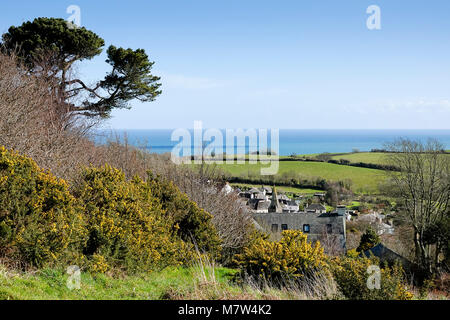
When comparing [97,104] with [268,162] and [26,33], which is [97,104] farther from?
[268,162]

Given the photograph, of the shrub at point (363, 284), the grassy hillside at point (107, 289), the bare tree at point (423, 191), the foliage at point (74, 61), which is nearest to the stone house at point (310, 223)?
the bare tree at point (423, 191)

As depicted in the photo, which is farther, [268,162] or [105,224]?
[268,162]

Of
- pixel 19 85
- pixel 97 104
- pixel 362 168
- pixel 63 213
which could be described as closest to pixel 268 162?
pixel 362 168

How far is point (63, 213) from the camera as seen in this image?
7.76m

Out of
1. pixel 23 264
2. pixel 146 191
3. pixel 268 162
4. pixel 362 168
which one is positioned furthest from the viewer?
pixel 268 162

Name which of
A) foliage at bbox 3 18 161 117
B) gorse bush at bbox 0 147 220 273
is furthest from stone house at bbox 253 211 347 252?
gorse bush at bbox 0 147 220 273

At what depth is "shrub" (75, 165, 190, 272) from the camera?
817 centimetres

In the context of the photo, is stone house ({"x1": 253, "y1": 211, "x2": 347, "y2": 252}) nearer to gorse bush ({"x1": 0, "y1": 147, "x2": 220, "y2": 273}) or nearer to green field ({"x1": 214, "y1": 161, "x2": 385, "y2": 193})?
green field ({"x1": 214, "y1": 161, "x2": 385, "y2": 193})

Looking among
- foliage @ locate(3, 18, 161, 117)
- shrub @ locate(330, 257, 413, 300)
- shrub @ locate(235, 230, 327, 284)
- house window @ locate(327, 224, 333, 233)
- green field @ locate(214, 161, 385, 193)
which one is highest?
foliage @ locate(3, 18, 161, 117)

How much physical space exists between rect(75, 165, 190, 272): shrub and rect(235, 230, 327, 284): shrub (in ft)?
7.37

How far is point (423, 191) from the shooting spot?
79.9 ft

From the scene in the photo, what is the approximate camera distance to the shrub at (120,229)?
817 centimetres

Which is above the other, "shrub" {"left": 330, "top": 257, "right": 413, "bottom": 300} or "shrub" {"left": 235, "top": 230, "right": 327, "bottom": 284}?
"shrub" {"left": 330, "top": 257, "right": 413, "bottom": 300}
